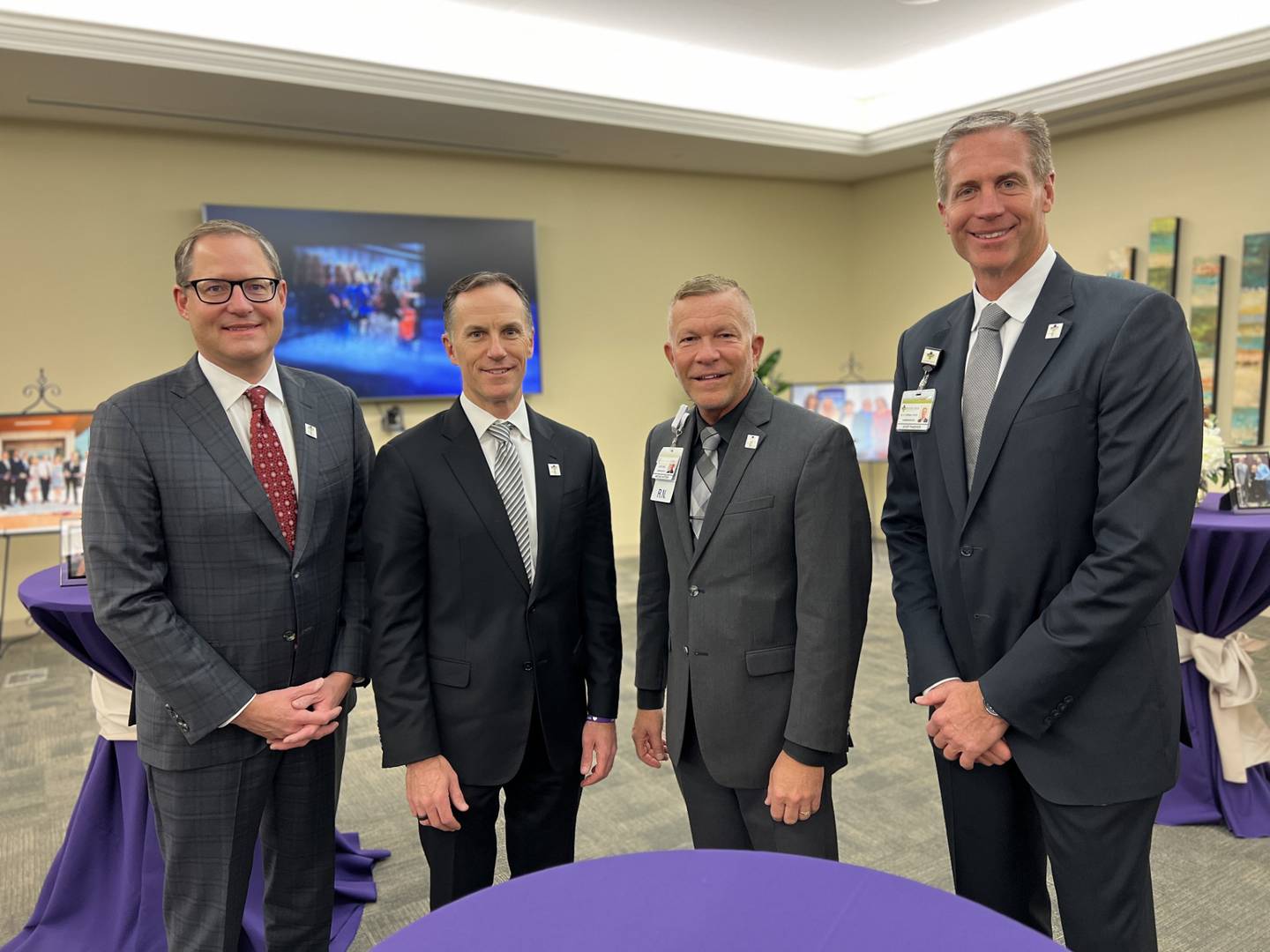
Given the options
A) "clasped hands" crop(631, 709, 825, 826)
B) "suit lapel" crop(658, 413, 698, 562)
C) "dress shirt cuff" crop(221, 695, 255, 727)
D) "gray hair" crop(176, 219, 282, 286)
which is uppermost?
"gray hair" crop(176, 219, 282, 286)

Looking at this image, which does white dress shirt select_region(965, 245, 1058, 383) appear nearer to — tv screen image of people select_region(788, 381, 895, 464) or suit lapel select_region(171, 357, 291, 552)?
suit lapel select_region(171, 357, 291, 552)

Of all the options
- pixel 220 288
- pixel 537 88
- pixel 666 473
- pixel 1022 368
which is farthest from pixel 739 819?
pixel 537 88

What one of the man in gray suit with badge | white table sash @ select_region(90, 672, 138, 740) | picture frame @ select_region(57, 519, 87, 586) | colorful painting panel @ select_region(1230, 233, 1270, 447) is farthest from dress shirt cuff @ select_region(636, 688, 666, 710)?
colorful painting panel @ select_region(1230, 233, 1270, 447)

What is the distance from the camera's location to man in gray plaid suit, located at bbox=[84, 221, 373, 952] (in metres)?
1.74

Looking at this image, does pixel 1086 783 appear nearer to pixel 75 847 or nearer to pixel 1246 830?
pixel 1246 830

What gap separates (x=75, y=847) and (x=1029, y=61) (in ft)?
22.7

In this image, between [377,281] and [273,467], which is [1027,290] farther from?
[377,281]

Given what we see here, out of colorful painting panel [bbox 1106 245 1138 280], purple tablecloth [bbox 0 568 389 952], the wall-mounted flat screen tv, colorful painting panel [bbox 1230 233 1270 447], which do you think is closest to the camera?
purple tablecloth [bbox 0 568 389 952]

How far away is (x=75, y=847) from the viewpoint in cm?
247

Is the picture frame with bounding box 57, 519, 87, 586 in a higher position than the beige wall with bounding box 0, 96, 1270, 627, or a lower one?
lower

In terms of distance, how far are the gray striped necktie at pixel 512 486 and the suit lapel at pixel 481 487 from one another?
0.08ft

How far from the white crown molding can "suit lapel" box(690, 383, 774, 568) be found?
4.31 meters

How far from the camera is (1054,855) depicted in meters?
1.58

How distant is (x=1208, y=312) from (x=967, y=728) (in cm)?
573
